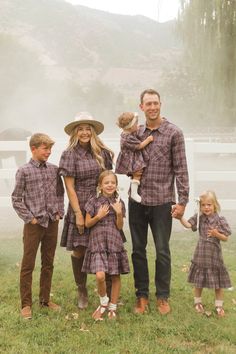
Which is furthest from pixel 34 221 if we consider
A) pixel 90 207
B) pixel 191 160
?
pixel 191 160

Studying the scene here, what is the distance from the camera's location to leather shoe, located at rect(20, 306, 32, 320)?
3966 mm

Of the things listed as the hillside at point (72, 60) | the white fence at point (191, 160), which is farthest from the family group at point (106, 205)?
the hillside at point (72, 60)

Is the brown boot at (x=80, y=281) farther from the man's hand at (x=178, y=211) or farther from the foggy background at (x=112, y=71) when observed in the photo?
the foggy background at (x=112, y=71)

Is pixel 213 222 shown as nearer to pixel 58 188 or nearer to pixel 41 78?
pixel 58 188

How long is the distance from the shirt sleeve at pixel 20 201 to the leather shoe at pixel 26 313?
76 cm

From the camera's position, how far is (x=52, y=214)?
4.05 m

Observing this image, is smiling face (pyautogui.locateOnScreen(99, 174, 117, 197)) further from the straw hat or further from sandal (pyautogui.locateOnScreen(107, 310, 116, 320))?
sandal (pyautogui.locateOnScreen(107, 310, 116, 320))

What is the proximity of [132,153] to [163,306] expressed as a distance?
138cm

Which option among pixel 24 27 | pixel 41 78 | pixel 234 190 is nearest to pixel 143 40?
pixel 24 27

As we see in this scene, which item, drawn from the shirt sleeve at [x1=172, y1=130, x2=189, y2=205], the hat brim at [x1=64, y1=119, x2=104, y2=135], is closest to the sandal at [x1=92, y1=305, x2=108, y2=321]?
the shirt sleeve at [x1=172, y1=130, x2=189, y2=205]

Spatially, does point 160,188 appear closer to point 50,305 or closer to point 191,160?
point 50,305

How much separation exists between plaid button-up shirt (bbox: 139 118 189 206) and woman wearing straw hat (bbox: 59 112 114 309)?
16.6 inches

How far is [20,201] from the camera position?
3945mm

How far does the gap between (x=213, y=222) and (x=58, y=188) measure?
4.72ft
